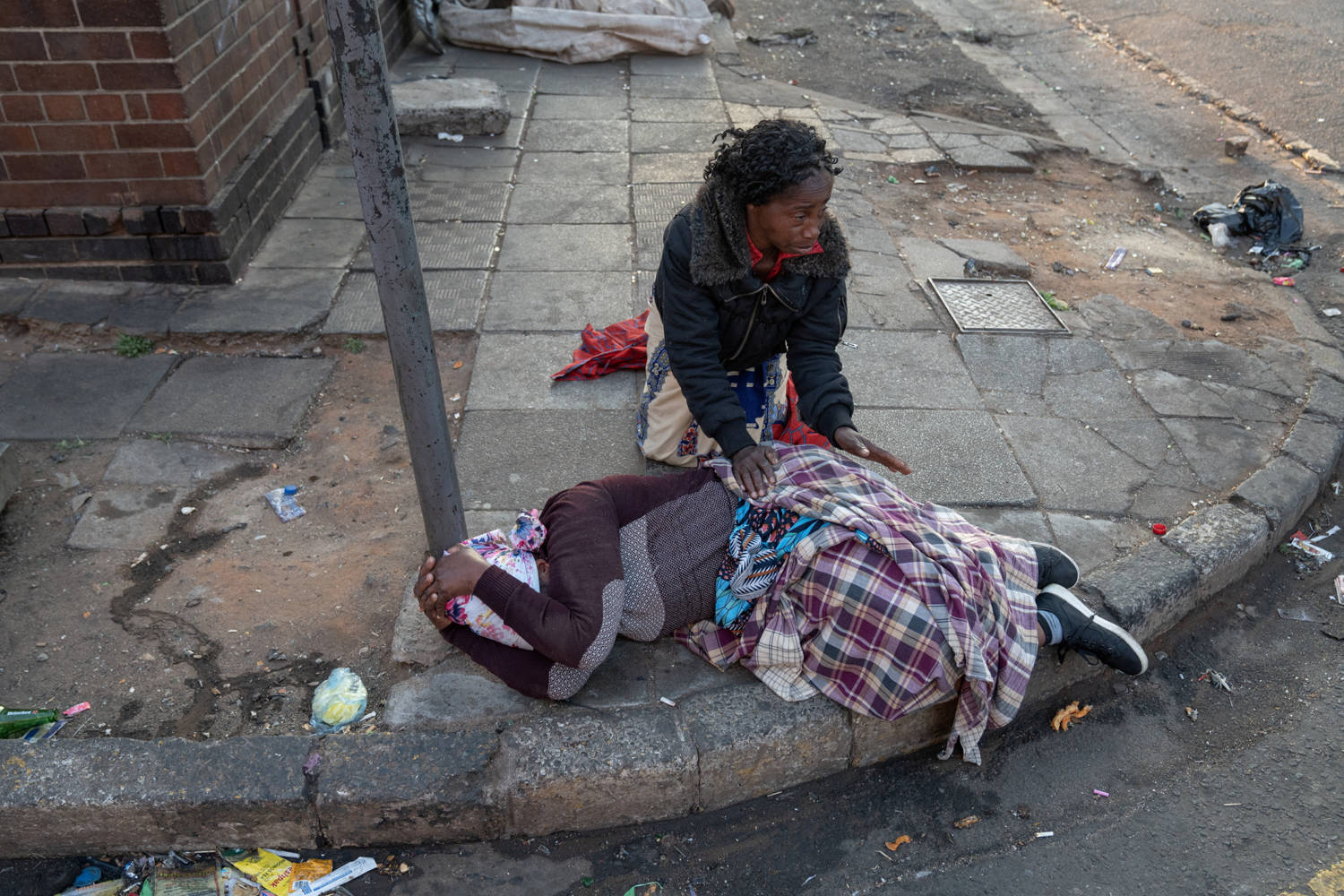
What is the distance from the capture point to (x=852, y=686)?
2.66m

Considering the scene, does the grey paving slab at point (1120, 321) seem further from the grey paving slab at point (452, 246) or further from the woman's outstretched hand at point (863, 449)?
the grey paving slab at point (452, 246)

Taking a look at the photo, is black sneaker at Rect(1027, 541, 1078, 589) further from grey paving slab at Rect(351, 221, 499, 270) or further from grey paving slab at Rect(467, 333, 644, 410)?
grey paving slab at Rect(351, 221, 499, 270)

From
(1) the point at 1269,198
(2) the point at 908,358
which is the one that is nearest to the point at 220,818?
(2) the point at 908,358

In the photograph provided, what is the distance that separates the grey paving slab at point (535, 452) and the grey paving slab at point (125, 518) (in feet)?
3.36

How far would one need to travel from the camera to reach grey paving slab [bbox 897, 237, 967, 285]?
5246 mm

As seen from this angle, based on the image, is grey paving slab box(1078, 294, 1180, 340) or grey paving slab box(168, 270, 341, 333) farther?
grey paving slab box(1078, 294, 1180, 340)

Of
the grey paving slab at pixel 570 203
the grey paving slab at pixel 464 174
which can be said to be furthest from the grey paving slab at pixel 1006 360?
the grey paving slab at pixel 464 174

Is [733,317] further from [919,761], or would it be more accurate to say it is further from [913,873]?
[913,873]

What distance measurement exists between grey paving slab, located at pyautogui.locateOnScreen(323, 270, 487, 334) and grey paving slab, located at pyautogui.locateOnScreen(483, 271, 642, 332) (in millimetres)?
89

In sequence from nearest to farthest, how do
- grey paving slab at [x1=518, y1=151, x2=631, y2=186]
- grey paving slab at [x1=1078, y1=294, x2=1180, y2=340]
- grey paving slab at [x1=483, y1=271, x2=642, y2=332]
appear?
grey paving slab at [x1=483, y1=271, x2=642, y2=332] < grey paving slab at [x1=1078, y1=294, x2=1180, y2=340] < grey paving slab at [x1=518, y1=151, x2=631, y2=186]

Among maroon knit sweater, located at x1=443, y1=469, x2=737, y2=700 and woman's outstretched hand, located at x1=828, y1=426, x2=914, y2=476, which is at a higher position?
woman's outstretched hand, located at x1=828, y1=426, x2=914, y2=476

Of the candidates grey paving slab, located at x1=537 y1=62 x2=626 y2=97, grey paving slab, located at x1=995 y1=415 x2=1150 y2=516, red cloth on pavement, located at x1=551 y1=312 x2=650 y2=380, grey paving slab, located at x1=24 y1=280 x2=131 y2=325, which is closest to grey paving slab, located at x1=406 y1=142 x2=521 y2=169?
grey paving slab, located at x1=537 y1=62 x2=626 y2=97

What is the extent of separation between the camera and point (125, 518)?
11.1ft

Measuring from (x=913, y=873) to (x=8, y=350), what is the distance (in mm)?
4238
